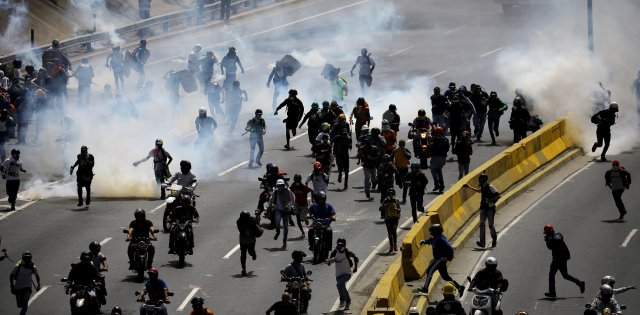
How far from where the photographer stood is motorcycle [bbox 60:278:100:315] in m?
27.2

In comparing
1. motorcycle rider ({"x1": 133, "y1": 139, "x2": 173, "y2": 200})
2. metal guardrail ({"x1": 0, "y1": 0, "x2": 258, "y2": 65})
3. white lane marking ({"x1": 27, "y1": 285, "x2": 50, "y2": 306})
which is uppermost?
metal guardrail ({"x1": 0, "y1": 0, "x2": 258, "y2": 65})

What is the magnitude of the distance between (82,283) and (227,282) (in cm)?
379

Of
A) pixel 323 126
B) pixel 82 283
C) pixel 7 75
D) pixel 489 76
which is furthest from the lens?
pixel 489 76

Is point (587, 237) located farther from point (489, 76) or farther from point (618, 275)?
point (489, 76)

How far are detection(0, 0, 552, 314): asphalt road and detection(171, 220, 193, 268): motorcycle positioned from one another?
437mm

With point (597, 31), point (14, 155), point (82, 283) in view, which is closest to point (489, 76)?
point (597, 31)

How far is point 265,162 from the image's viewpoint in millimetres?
41844

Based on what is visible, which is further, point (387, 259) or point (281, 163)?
point (281, 163)

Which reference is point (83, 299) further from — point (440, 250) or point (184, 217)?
point (440, 250)

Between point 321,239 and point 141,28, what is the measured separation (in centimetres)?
2884

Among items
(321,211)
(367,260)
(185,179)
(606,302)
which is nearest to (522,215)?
(367,260)

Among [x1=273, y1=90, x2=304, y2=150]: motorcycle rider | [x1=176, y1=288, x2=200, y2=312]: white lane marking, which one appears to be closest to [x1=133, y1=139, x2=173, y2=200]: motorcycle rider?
[x1=273, y1=90, x2=304, y2=150]: motorcycle rider

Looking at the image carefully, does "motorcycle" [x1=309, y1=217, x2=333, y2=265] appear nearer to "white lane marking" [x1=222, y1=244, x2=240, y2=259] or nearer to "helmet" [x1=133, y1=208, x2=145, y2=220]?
"white lane marking" [x1=222, y1=244, x2=240, y2=259]

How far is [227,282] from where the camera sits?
30594mm
